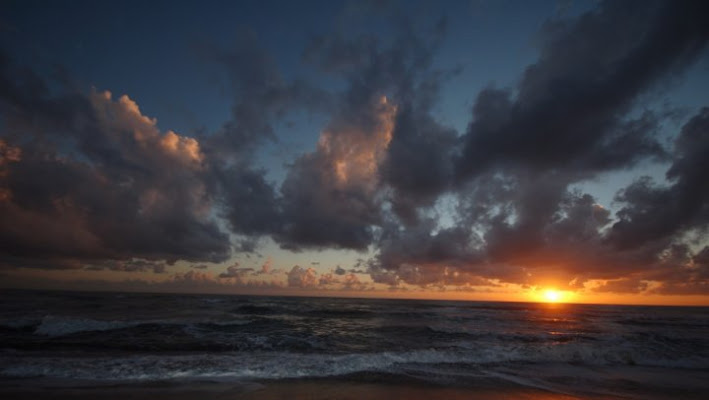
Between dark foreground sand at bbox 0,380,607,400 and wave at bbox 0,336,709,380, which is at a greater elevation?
dark foreground sand at bbox 0,380,607,400

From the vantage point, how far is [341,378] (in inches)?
412

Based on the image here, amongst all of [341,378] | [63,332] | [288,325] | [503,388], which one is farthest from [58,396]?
[288,325]

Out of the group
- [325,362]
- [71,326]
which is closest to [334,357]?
[325,362]

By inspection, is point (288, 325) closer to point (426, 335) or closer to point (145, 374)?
point (426, 335)

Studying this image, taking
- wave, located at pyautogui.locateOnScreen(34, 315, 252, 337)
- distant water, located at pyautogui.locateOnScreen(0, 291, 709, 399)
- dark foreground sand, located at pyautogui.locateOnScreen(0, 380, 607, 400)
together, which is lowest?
wave, located at pyautogui.locateOnScreen(34, 315, 252, 337)

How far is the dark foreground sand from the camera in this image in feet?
26.5

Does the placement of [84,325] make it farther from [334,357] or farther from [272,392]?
[272,392]

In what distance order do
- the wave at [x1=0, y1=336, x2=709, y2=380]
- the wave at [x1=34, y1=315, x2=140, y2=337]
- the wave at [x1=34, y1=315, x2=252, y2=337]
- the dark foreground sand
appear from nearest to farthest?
the dark foreground sand < the wave at [x1=0, y1=336, x2=709, y2=380] < the wave at [x1=34, y1=315, x2=140, y2=337] < the wave at [x1=34, y1=315, x2=252, y2=337]

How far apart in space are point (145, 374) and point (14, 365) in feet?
18.0

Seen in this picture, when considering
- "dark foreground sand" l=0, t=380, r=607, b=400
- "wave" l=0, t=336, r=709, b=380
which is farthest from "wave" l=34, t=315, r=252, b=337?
"dark foreground sand" l=0, t=380, r=607, b=400

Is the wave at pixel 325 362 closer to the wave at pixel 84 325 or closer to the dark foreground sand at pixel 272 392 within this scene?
the dark foreground sand at pixel 272 392

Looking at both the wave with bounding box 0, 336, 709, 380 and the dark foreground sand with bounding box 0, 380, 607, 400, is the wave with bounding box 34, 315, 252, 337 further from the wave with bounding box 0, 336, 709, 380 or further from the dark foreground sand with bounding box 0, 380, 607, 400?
the dark foreground sand with bounding box 0, 380, 607, 400

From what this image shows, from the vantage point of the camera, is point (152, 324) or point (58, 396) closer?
point (58, 396)

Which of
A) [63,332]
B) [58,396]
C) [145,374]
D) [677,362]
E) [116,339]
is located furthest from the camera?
[63,332]
